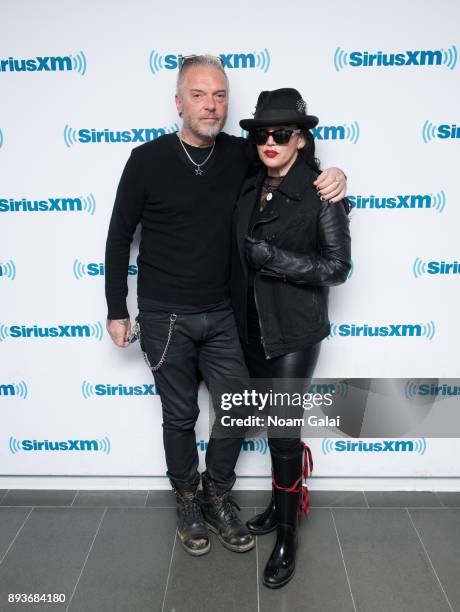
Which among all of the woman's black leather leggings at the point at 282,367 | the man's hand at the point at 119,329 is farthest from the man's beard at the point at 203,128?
the man's hand at the point at 119,329

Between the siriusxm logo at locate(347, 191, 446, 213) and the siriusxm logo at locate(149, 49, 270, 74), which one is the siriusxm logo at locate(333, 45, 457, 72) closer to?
the siriusxm logo at locate(149, 49, 270, 74)

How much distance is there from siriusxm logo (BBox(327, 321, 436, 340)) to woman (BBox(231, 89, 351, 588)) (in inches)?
16.7

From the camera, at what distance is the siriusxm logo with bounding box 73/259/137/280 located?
2.41 metres

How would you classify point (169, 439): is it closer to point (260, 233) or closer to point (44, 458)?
point (44, 458)

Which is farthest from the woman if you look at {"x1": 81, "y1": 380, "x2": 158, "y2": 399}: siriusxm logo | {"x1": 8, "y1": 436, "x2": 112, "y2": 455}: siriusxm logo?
{"x1": 8, "y1": 436, "x2": 112, "y2": 455}: siriusxm logo

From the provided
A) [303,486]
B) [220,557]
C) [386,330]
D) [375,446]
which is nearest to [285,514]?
[303,486]

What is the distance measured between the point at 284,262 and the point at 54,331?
117 cm

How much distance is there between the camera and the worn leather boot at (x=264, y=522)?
7.70ft

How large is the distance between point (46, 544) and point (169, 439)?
656 mm

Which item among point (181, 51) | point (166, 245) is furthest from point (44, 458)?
point (181, 51)

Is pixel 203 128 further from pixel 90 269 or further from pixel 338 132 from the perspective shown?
pixel 90 269

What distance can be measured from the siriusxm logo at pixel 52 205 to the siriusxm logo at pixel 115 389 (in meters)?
0.77

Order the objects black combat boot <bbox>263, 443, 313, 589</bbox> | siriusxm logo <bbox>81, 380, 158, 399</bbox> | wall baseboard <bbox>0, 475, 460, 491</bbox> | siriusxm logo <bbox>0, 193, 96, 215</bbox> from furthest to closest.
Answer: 1. wall baseboard <bbox>0, 475, 460, 491</bbox>
2. siriusxm logo <bbox>81, 380, 158, 399</bbox>
3. siriusxm logo <bbox>0, 193, 96, 215</bbox>
4. black combat boot <bbox>263, 443, 313, 589</bbox>

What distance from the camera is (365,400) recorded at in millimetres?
2557
